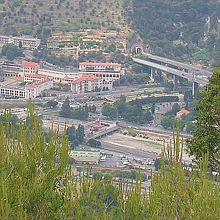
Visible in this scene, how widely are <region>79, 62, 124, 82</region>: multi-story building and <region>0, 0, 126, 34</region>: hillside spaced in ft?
13.1

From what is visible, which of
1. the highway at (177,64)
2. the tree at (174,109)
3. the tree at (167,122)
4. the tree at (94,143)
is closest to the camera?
the tree at (94,143)

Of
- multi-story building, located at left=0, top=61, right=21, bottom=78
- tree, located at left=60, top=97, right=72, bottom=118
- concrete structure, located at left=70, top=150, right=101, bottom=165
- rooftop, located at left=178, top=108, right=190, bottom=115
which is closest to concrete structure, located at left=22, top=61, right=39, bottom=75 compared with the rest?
multi-story building, located at left=0, top=61, right=21, bottom=78

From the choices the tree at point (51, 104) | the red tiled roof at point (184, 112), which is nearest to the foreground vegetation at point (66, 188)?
the red tiled roof at point (184, 112)

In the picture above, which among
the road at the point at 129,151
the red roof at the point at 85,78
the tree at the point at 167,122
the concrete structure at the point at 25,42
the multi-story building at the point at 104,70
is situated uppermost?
the concrete structure at the point at 25,42

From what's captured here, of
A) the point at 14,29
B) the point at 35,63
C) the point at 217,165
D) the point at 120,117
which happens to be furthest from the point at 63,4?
the point at 217,165

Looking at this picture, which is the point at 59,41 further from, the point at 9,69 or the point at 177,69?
the point at 177,69

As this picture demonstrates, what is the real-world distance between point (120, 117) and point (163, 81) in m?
5.64

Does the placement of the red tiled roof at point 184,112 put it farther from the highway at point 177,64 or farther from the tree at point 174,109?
the highway at point 177,64

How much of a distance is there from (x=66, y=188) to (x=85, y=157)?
13.2 meters

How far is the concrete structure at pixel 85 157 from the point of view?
16883mm

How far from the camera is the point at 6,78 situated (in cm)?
2691

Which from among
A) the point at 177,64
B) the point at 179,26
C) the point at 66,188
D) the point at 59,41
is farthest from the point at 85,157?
the point at 179,26

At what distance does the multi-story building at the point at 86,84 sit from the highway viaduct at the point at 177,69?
2.81 meters

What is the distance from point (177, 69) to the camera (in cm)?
2766
